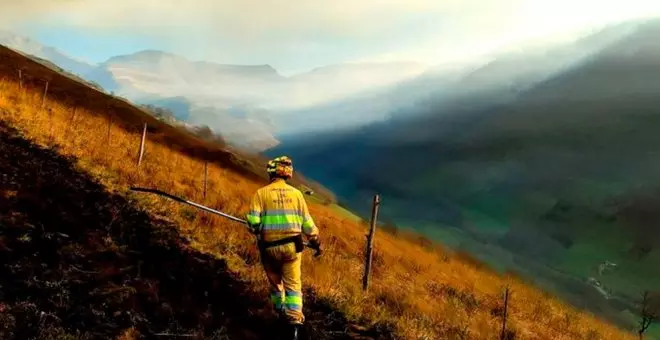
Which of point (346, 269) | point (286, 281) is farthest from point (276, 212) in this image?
point (346, 269)

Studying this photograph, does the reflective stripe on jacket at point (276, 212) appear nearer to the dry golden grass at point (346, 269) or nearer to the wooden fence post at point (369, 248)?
the dry golden grass at point (346, 269)

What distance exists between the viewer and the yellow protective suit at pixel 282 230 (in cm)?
764

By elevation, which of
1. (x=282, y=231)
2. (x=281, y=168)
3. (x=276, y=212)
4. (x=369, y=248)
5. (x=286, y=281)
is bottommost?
(x=286, y=281)

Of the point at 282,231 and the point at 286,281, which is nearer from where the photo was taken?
the point at 282,231

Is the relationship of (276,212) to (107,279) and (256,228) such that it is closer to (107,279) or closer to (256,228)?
(256,228)

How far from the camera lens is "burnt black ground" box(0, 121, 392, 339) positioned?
7523 mm

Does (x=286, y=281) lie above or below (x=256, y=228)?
→ below

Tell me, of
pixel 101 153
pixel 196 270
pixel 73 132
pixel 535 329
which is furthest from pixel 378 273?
pixel 73 132

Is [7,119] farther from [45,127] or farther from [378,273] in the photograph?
[378,273]

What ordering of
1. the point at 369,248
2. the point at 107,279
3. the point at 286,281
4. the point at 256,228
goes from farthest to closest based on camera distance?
1. the point at 369,248
2. the point at 107,279
3. the point at 286,281
4. the point at 256,228

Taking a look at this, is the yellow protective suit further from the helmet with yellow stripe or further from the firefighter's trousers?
the helmet with yellow stripe

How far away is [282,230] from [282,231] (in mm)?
14

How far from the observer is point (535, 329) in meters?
15.6

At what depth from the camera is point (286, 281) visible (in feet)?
25.6
